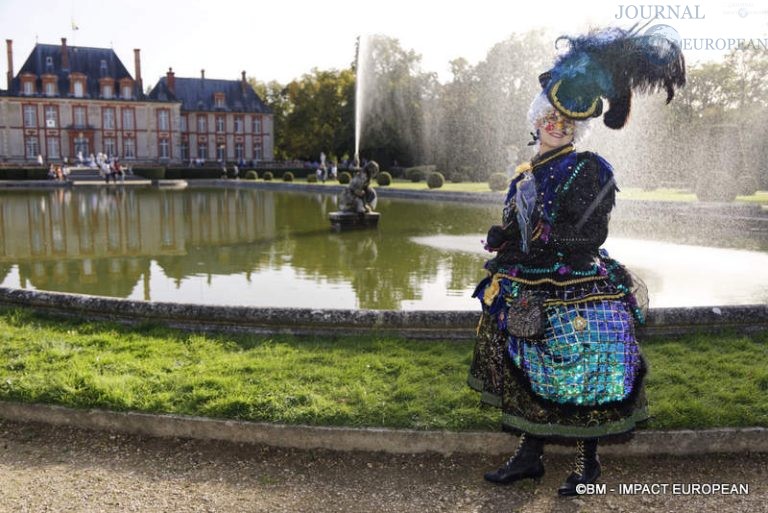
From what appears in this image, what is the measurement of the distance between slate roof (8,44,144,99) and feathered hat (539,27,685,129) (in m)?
63.9

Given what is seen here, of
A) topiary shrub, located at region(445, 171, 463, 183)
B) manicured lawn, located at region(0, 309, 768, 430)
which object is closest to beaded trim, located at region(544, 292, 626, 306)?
manicured lawn, located at region(0, 309, 768, 430)

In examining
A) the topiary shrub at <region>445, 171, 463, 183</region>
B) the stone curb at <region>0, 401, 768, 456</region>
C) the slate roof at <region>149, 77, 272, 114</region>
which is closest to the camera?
the stone curb at <region>0, 401, 768, 456</region>

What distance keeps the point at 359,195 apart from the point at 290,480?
12.1 meters

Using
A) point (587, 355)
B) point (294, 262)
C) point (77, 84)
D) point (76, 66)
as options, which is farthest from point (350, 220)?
point (76, 66)

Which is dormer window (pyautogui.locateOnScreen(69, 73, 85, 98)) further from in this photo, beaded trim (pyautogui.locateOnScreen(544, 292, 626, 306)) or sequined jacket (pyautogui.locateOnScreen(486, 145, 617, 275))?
beaded trim (pyautogui.locateOnScreen(544, 292, 626, 306))

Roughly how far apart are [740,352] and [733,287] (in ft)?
13.6

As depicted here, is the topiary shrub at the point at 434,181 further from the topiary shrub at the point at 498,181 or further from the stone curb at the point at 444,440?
the stone curb at the point at 444,440

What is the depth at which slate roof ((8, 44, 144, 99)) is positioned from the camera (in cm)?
5962

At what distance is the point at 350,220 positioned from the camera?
15422mm

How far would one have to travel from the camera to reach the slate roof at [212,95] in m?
67.8

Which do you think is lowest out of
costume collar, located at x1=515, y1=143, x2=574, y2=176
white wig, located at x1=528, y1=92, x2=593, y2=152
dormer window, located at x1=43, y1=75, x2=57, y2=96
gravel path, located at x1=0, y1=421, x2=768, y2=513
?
gravel path, located at x1=0, y1=421, x2=768, y2=513

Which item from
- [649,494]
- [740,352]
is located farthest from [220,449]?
[740,352]

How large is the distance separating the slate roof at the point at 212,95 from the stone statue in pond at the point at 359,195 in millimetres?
54414

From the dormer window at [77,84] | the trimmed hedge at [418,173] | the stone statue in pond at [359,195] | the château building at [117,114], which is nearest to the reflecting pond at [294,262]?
the stone statue in pond at [359,195]
